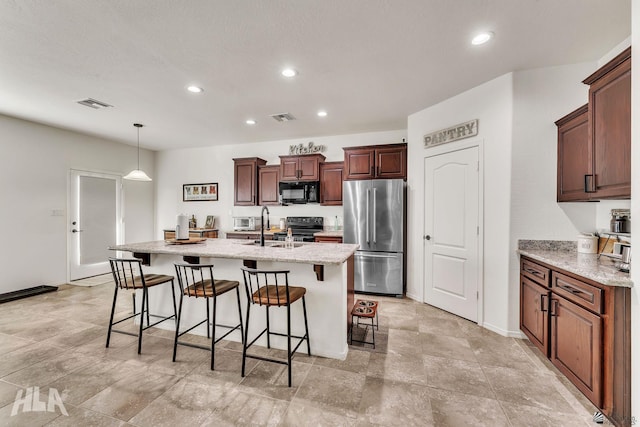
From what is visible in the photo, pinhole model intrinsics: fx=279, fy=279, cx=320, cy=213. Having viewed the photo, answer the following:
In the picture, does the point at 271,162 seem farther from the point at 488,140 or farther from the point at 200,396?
the point at 200,396

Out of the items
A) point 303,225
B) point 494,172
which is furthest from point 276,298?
point 303,225

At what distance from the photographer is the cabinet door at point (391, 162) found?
14.5ft

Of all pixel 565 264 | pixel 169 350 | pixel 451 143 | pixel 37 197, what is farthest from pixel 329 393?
pixel 37 197

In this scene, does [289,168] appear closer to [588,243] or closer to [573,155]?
[573,155]

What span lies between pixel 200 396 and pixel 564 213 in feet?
11.9

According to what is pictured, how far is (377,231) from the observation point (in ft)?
14.0

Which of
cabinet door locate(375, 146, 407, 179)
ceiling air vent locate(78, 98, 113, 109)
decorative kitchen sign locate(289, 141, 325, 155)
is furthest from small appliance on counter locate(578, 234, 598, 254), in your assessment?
ceiling air vent locate(78, 98, 113, 109)

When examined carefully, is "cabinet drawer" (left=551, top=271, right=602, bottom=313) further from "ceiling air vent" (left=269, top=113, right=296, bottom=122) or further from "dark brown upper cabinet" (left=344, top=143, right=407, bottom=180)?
"ceiling air vent" (left=269, top=113, right=296, bottom=122)

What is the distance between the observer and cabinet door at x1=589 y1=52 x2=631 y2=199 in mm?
1809

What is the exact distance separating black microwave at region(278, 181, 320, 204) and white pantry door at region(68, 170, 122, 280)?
3522 millimetres

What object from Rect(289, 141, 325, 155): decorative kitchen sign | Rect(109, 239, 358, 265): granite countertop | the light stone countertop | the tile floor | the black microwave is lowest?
the tile floor

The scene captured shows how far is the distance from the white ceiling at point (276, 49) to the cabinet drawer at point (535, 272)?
6.37 feet

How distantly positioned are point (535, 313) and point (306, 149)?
4316mm

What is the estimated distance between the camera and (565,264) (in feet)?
6.93
